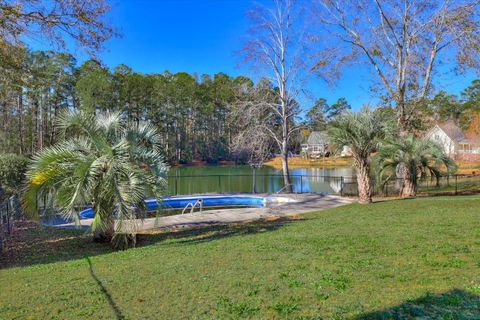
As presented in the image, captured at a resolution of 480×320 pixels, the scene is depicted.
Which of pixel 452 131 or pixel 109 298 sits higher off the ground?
pixel 452 131

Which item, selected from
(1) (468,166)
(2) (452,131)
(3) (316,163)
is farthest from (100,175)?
(2) (452,131)

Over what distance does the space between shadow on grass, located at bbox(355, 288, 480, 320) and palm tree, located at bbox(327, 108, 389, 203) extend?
29.8 feet

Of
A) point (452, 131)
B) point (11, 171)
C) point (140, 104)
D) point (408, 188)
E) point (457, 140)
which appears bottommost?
point (408, 188)

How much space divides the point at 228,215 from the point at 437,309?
8590mm

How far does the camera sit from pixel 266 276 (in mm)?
4254

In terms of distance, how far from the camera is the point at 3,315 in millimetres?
3416

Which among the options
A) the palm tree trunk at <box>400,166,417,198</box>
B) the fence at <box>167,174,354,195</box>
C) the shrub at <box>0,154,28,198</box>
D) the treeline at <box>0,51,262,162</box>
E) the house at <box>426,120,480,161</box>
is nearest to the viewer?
the shrub at <box>0,154,28,198</box>

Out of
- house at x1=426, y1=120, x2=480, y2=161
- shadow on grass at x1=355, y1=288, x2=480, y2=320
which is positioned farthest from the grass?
shadow on grass at x1=355, y1=288, x2=480, y2=320

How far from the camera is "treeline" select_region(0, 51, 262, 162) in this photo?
29062 mm

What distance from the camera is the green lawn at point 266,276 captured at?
320 cm

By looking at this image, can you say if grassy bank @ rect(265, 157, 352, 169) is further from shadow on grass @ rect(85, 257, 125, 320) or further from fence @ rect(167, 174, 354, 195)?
shadow on grass @ rect(85, 257, 125, 320)

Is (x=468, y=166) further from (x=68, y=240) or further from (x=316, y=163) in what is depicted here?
(x=68, y=240)

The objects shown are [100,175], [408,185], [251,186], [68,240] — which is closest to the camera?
[100,175]

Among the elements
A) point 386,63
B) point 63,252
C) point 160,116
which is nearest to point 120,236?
point 63,252
